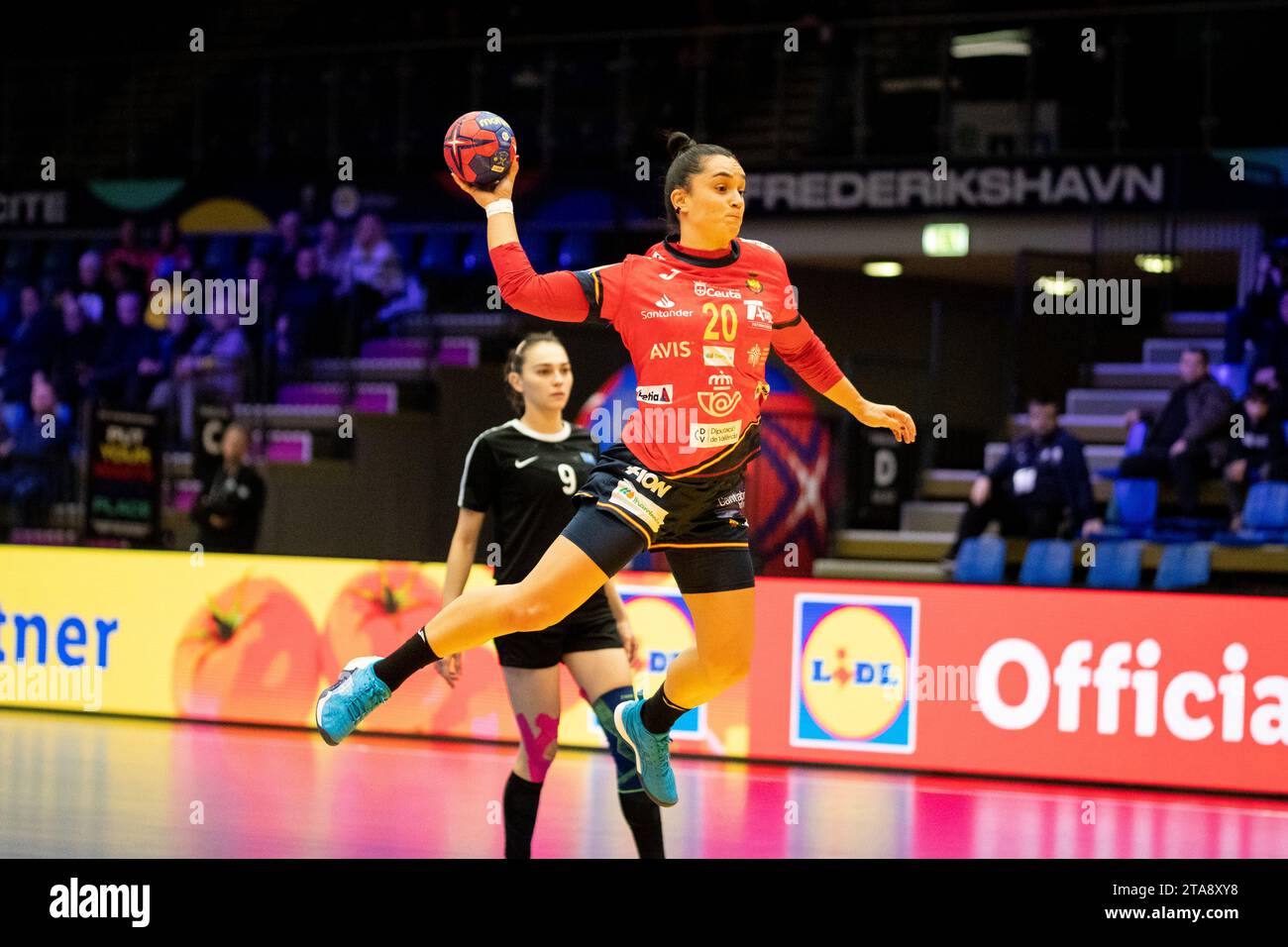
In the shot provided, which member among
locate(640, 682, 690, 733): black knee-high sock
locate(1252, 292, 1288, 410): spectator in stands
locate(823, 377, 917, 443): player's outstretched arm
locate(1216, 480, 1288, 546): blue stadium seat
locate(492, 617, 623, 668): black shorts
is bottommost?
locate(640, 682, 690, 733): black knee-high sock

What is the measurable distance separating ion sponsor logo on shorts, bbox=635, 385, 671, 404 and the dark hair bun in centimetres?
74

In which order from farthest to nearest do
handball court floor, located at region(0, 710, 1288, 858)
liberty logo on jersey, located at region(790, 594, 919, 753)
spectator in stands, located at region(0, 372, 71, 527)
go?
spectator in stands, located at region(0, 372, 71, 527)
liberty logo on jersey, located at region(790, 594, 919, 753)
handball court floor, located at region(0, 710, 1288, 858)

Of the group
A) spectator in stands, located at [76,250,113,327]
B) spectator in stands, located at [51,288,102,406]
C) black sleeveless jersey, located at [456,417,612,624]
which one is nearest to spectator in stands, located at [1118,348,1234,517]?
black sleeveless jersey, located at [456,417,612,624]

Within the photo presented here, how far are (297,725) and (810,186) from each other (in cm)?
717

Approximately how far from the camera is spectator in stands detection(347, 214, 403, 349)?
1593cm

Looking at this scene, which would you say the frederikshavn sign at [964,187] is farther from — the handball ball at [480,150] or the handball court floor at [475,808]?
the handball ball at [480,150]

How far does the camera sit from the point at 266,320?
52.8ft

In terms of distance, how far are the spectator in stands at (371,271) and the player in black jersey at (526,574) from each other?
9889 mm

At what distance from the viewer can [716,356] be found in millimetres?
4980

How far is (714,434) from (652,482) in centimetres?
24

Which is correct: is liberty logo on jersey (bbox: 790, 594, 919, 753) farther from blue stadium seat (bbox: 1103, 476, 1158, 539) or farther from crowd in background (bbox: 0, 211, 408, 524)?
crowd in background (bbox: 0, 211, 408, 524)

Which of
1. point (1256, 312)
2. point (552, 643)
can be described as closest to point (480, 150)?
point (552, 643)

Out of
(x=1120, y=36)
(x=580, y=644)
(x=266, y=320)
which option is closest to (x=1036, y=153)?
(x=1120, y=36)

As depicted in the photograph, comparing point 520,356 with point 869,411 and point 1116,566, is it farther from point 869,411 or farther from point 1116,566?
point 1116,566
